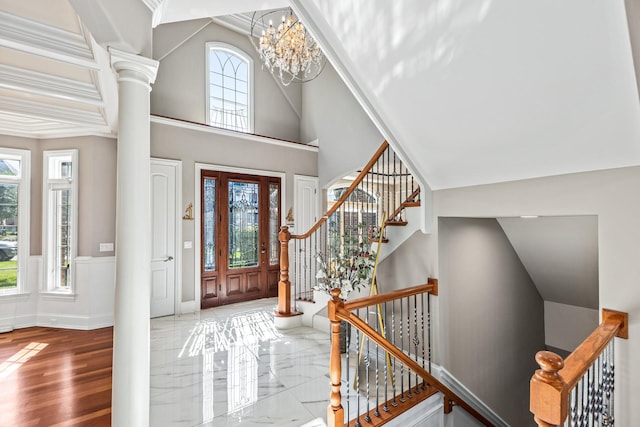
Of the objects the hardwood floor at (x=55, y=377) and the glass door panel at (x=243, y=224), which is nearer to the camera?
the hardwood floor at (x=55, y=377)

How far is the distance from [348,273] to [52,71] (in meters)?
3.42

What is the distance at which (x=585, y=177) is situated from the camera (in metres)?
1.89

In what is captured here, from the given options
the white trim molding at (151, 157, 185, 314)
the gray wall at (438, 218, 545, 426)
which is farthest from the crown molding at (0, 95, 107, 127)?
the gray wall at (438, 218, 545, 426)

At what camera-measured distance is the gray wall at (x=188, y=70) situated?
5.49m

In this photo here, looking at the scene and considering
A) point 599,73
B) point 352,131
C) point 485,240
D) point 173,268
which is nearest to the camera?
point 599,73

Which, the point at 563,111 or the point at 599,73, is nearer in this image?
the point at 599,73

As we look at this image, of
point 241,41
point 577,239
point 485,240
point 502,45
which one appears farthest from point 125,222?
point 241,41

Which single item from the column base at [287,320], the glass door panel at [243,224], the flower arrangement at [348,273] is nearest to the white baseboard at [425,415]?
the flower arrangement at [348,273]

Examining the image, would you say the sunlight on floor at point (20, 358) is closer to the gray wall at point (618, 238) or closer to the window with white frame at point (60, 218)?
the window with white frame at point (60, 218)

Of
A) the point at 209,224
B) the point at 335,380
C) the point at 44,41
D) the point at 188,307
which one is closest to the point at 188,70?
the point at 209,224

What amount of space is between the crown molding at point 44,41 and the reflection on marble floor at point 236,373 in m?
2.75

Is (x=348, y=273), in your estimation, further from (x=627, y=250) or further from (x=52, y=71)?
(x=52, y=71)

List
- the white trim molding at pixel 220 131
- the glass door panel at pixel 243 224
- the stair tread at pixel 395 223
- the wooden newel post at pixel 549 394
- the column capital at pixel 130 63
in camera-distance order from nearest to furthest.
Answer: the wooden newel post at pixel 549 394
the column capital at pixel 130 63
the stair tread at pixel 395 223
the white trim molding at pixel 220 131
the glass door panel at pixel 243 224

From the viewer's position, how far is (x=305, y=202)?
652 centimetres
